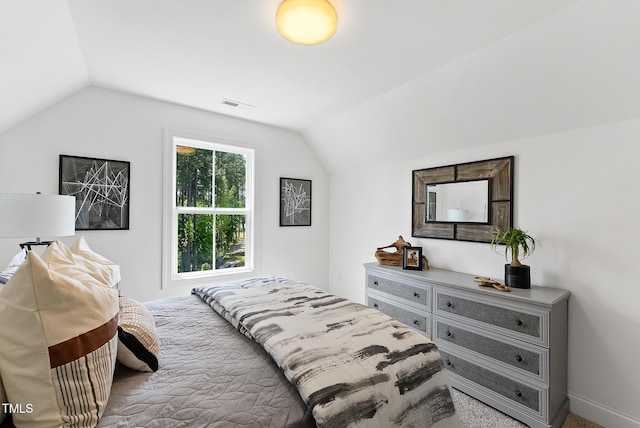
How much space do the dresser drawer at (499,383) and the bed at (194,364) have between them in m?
0.92

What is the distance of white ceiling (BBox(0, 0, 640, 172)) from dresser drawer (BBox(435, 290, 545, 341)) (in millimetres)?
1368

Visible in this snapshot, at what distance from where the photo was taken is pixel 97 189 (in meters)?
2.70

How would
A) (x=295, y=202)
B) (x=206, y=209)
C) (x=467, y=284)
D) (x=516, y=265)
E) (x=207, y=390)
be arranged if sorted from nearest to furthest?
1. (x=207, y=390)
2. (x=516, y=265)
3. (x=467, y=284)
4. (x=206, y=209)
5. (x=295, y=202)

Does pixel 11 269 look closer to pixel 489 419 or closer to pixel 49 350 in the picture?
pixel 49 350

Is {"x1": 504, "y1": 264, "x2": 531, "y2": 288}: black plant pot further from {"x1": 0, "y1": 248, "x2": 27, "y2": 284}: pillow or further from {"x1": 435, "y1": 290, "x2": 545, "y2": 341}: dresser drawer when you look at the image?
{"x1": 0, "y1": 248, "x2": 27, "y2": 284}: pillow

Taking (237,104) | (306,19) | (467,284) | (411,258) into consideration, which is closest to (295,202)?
(237,104)

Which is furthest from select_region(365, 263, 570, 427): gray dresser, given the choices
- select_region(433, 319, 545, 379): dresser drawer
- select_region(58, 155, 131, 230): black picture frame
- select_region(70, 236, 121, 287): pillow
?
select_region(58, 155, 131, 230): black picture frame

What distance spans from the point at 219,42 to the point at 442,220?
241 cm

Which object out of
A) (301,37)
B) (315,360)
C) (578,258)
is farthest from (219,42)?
(578,258)

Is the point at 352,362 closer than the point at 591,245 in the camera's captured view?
Yes

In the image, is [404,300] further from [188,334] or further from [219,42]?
[219,42]

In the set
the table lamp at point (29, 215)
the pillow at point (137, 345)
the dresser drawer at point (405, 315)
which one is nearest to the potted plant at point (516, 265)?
the dresser drawer at point (405, 315)

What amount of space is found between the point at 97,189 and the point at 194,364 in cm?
227

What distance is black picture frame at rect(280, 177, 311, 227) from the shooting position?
12.8 ft
